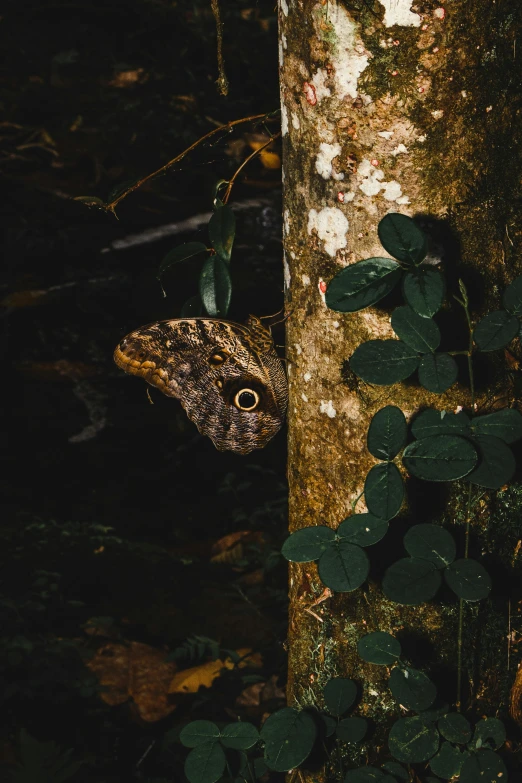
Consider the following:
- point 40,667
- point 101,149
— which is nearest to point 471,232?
point 40,667

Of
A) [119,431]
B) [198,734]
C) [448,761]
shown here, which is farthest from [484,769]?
[119,431]

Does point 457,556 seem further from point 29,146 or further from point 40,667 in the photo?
point 29,146

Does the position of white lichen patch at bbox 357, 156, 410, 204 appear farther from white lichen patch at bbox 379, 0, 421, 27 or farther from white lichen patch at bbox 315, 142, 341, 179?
white lichen patch at bbox 379, 0, 421, 27

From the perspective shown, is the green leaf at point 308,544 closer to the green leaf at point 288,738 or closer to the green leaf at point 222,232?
the green leaf at point 288,738

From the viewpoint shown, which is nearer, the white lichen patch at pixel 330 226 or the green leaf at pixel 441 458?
the green leaf at pixel 441 458

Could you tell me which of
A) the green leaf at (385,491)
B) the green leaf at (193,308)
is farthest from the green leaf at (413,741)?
the green leaf at (193,308)

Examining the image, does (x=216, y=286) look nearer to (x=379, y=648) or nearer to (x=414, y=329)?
(x=414, y=329)

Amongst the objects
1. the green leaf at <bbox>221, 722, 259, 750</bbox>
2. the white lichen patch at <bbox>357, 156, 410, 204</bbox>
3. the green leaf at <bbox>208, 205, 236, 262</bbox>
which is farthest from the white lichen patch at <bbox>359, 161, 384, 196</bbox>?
the green leaf at <bbox>221, 722, 259, 750</bbox>
